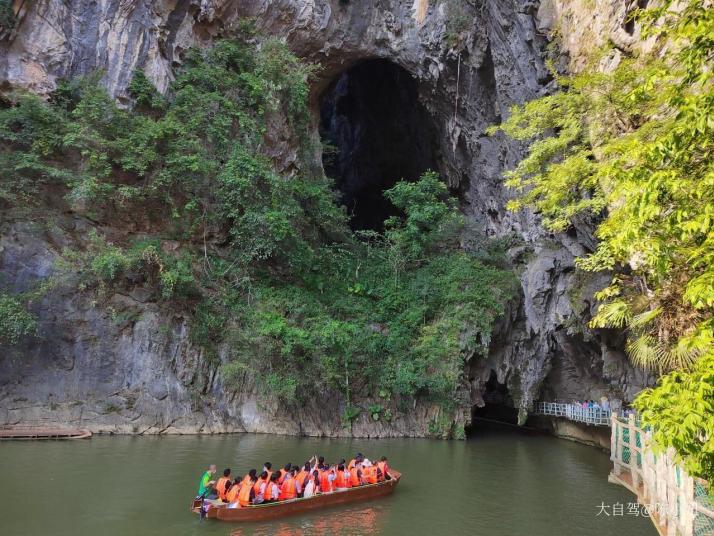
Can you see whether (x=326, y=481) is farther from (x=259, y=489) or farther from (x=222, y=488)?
(x=222, y=488)

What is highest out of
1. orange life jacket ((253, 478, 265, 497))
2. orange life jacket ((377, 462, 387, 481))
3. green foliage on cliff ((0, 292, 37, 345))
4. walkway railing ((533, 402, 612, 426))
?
green foliage on cliff ((0, 292, 37, 345))

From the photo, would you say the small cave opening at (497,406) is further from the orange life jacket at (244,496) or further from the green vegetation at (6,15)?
the green vegetation at (6,15)

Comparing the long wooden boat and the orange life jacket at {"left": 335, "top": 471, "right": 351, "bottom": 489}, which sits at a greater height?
the orange life jacket at {"left": 335, "top": 471, "right": 351, "bottom": 489}

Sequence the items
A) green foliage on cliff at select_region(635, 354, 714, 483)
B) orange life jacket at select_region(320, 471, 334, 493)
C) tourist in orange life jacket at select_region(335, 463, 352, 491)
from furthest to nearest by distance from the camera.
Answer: tourist in orange life jacket at select_region(335, 463, 352, 491) → orange life jacket at select_region(320, 471, 334, 493) → green foliage on cliff at select_region(635, 354, 714, 483)

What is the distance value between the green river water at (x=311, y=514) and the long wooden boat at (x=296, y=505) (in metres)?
0.20

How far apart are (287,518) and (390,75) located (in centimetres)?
2696

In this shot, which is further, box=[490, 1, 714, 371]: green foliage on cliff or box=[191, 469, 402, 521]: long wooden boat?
box=[191, 469, 402, 521]: long wooden boat

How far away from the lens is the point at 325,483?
10.5 m

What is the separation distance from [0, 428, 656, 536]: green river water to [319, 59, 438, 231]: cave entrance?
55.3 feet

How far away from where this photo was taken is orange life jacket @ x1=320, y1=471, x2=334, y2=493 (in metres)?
10.4

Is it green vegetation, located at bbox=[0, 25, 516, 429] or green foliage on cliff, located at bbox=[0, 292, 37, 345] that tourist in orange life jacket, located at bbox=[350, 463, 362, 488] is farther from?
green foliage on cliff, located at bbox=[0, 292, 37, 345]

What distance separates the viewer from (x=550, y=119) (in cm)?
1353

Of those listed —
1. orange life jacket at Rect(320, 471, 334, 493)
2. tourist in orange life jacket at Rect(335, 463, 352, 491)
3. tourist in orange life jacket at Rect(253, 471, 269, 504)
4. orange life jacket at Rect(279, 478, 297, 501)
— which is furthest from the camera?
tourist in orange life jacket at Rect(335, 463, 352, 491)

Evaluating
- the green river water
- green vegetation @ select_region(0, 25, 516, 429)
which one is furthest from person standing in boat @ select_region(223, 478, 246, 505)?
green vegetation @ select_region(0, 25, 516, 429)
